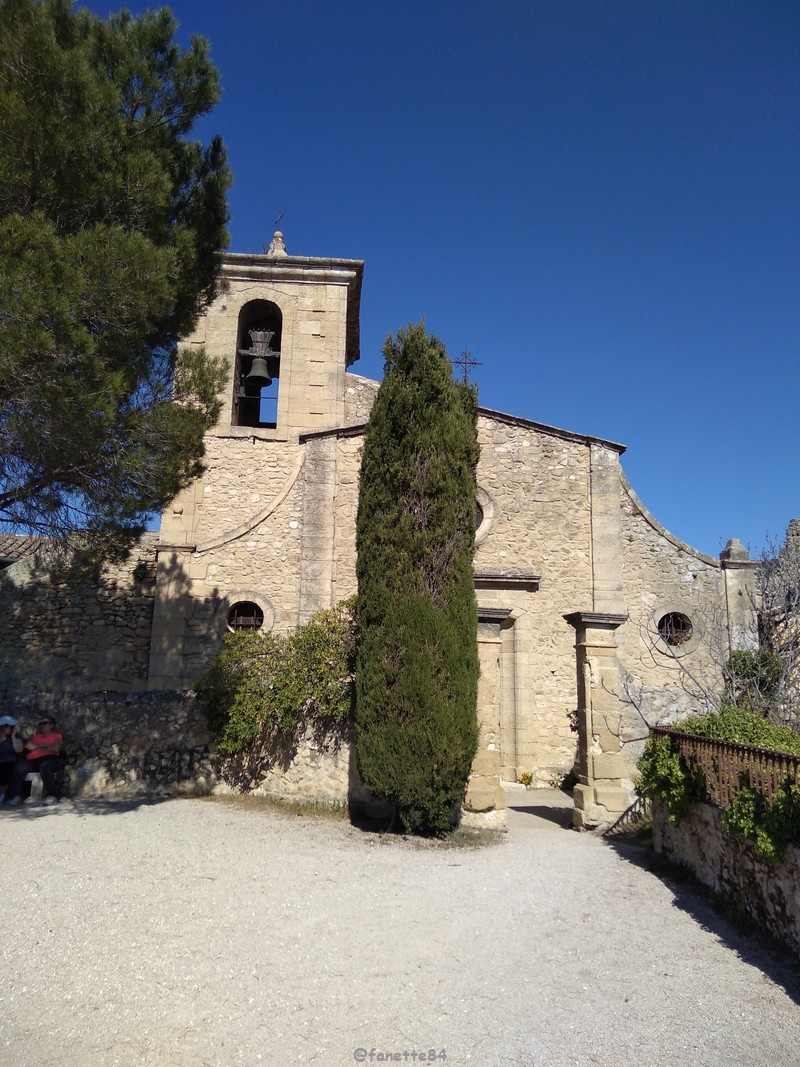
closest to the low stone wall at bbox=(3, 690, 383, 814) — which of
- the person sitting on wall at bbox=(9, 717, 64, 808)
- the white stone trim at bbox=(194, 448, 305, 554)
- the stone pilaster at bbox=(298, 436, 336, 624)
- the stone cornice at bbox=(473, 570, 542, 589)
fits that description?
the person sitting on wall at bbox=(9, 717, 64, 808)

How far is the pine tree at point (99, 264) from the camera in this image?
659cm

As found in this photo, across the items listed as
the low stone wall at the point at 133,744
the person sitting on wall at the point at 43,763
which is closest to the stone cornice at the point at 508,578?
the low stone wall at the point at 133,744

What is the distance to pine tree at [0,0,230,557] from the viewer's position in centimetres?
659

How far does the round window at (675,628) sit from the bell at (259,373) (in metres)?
8.76

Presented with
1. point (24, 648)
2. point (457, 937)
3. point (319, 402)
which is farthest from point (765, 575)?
point (24, 648)

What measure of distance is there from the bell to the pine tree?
6.02 meters

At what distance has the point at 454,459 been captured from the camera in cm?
879

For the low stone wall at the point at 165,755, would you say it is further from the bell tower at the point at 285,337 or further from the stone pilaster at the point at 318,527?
the bell tower at the point at 285,337

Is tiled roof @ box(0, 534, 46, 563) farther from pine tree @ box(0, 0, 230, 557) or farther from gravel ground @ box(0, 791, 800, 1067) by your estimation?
gravel ground @ box(0, 791, 800, 1067)

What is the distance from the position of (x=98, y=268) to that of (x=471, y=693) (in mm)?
5714

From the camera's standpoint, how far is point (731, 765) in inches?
226

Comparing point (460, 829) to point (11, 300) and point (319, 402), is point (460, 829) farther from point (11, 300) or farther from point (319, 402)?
point (319, 402)

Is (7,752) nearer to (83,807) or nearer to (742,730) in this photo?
(83,807)

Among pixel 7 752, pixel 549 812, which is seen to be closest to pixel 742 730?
pixel 549 812
